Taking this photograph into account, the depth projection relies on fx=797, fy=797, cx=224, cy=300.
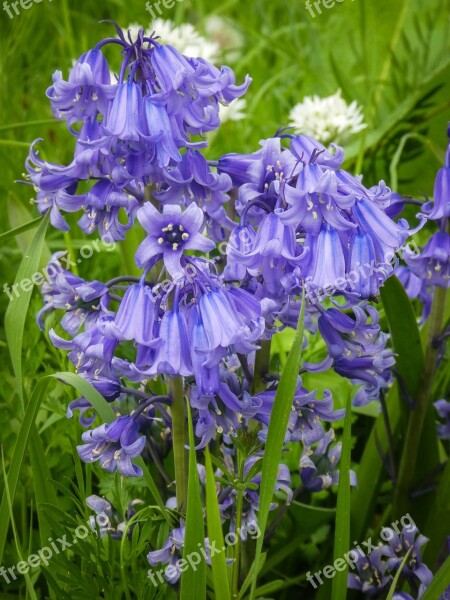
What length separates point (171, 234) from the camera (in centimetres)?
95

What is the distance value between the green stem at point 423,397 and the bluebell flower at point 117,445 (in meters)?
0.54

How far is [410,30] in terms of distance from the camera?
3336 millimetres

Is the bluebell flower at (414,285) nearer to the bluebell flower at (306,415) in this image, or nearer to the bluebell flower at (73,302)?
the bluebell flower at (306,415)

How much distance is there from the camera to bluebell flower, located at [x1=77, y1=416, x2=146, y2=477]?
1045 mm

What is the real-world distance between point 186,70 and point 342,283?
326 millimetres

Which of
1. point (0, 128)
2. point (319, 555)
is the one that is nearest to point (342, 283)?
point (319, 555)

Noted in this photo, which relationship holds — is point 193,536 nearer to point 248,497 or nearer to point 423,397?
point 248,497

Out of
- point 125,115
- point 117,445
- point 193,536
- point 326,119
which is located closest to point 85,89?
point 125,115

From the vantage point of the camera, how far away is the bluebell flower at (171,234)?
36.6 inches

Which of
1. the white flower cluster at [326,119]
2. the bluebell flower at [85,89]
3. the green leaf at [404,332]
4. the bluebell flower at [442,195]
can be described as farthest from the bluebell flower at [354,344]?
the white flower cluster at [326,119]

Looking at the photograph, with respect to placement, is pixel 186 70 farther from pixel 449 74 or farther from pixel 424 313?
pixel 449 74

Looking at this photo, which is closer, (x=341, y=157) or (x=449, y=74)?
(x=341, y=157)

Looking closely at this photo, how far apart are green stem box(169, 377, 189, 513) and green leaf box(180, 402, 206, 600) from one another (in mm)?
98

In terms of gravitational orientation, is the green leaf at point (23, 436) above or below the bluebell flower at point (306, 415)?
above
